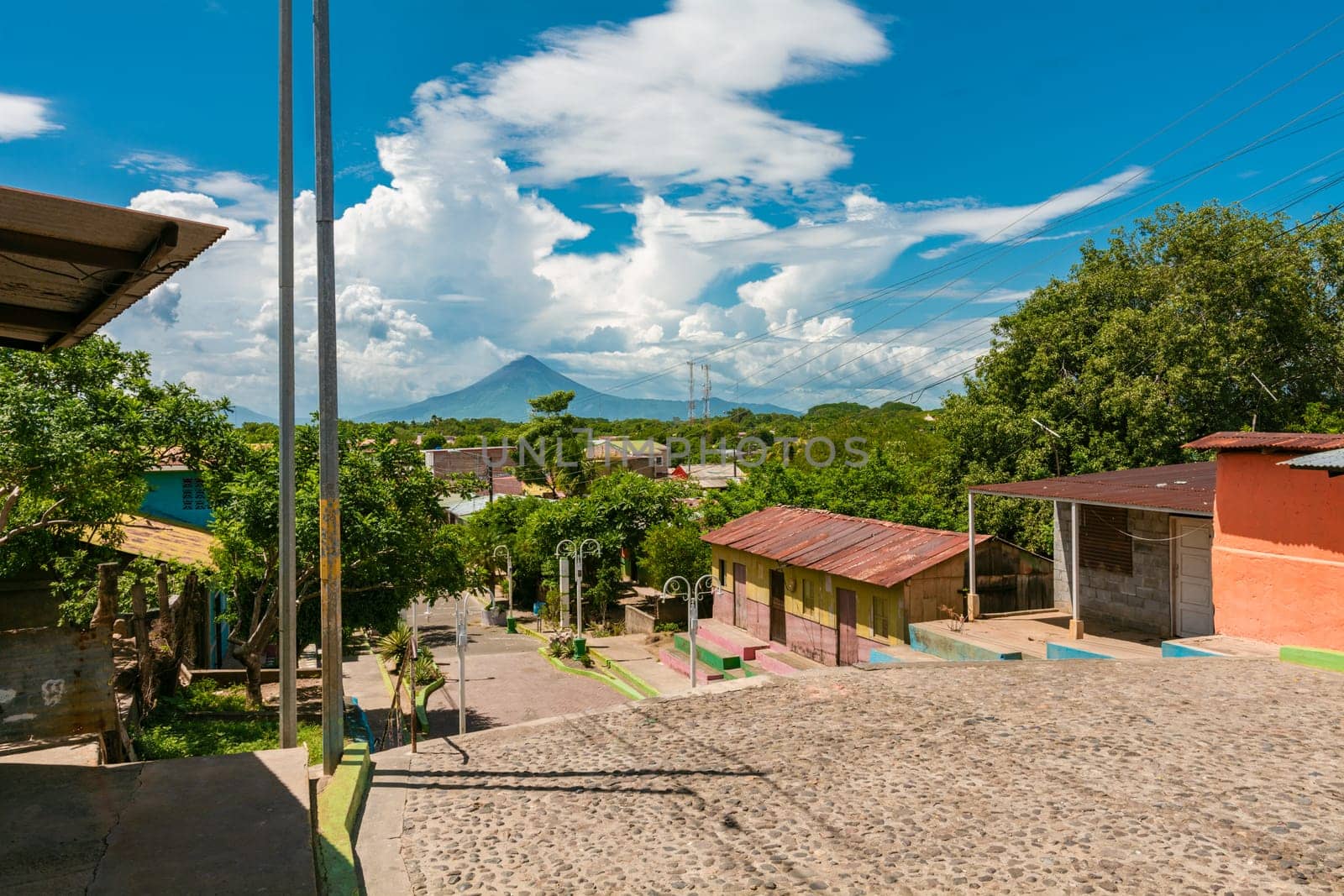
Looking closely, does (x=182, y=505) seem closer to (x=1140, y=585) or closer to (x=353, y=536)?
(x=353, y=536)

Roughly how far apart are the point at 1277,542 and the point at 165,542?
21958 mm

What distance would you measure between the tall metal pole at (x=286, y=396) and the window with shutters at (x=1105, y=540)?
1422 centimetres

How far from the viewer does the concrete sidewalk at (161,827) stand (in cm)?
408

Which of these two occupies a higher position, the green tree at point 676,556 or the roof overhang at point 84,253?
the roof overhang at point 84,253

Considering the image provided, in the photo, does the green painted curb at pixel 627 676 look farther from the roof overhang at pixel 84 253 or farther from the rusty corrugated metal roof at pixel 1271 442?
the roof overhang at pixel 84 253

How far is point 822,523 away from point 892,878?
17.9 meters

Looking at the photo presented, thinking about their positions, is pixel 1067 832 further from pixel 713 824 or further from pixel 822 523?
pixel 822 523

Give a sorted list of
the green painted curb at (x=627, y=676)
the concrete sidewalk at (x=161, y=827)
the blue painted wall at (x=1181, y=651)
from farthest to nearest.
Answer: the green painted curb at (x=627, y=676) < the blue painted wall at (x=1181, y=651) < the concrete sidewalk at (x=161, y=827)

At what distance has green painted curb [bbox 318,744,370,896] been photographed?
5.46 meters

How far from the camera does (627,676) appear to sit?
74.5 ft

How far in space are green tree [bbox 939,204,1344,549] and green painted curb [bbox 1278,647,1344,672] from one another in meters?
13.4

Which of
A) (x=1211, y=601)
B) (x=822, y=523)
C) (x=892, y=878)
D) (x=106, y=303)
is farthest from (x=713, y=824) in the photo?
(x=822, y=523)

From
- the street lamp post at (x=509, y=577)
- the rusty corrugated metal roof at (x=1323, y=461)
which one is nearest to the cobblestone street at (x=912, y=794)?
the rusty corrugated metal roof at (x=1323, y=461)

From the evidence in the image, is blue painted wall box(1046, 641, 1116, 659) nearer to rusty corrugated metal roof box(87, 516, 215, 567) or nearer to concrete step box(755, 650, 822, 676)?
concrete step box(755, 650, 822, 676)
